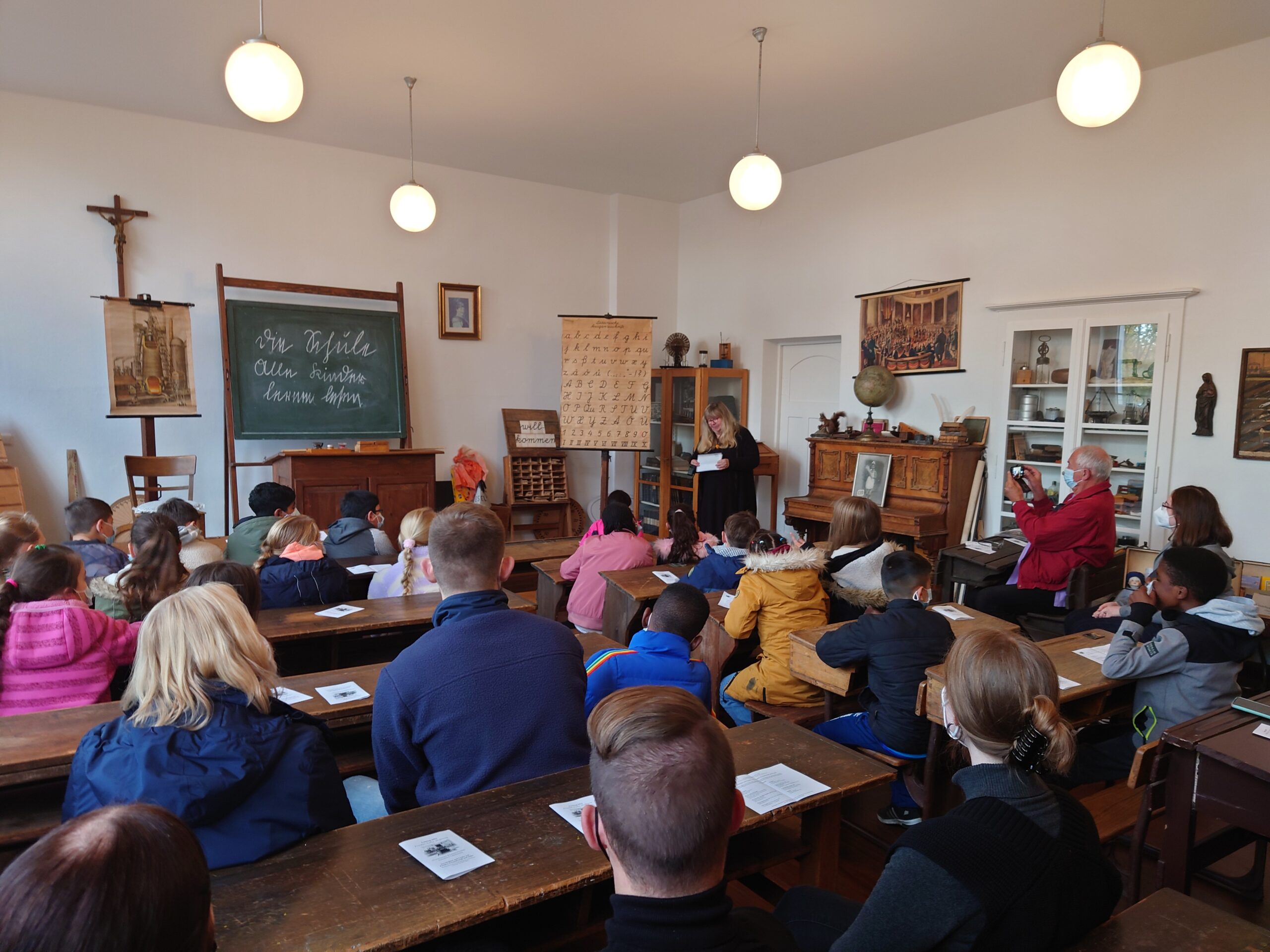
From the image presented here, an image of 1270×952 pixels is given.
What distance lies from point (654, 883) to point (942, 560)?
14.2ft

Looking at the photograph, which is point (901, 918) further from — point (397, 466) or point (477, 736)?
point (397, 466)

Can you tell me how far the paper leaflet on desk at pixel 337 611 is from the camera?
9.55 feet

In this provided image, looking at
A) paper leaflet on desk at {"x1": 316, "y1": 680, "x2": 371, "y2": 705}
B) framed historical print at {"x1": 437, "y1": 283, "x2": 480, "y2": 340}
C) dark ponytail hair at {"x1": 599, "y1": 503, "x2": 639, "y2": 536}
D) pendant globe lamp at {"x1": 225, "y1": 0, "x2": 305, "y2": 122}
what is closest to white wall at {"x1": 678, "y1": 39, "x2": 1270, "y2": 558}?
framed historical print at {"x1": 437, "y1": 283, "x2": 480, "y2": 340}

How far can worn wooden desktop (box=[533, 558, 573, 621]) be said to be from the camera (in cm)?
439

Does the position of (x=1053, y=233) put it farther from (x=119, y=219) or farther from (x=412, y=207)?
(x=119, y=219)

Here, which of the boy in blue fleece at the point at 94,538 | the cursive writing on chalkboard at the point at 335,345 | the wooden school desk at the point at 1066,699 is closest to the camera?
the wooden school desk at the point at 1066,699

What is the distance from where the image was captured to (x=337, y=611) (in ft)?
9.77

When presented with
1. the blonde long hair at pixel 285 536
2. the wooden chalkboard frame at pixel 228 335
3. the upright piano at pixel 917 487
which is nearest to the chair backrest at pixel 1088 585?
the upright piano at pixel 917 487

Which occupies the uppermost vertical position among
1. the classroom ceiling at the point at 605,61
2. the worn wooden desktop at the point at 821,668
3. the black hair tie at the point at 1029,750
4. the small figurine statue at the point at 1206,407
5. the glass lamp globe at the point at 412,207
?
the classroom ceiling at the point at 605,61

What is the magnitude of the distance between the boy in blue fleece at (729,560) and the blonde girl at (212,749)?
229cm

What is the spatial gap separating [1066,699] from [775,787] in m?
1.16

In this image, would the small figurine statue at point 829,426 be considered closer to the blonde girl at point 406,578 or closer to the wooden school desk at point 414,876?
the blonde girl at point 406,578

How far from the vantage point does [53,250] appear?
18.4 ft

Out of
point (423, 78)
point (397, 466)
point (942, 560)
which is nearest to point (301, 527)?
point (397, 466)
